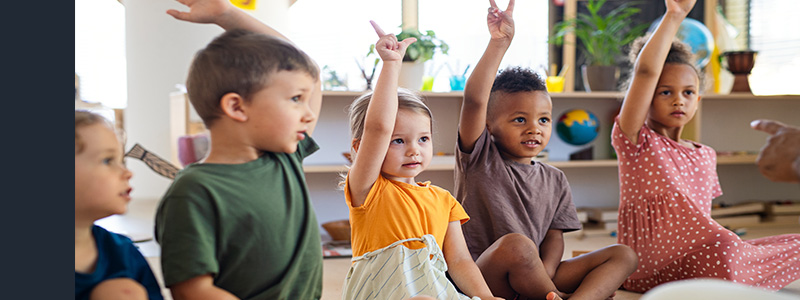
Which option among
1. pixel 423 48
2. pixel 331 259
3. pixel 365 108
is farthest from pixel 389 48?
pixel 423 48

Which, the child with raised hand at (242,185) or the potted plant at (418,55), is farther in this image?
the potted plant at (418,55)

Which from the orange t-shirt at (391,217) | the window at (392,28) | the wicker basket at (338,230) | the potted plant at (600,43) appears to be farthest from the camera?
the window at (392,28)

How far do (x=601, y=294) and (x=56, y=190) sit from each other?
1.09 metres

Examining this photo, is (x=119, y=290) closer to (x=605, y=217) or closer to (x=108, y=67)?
(x=605, y=217)

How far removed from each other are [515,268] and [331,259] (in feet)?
3.77

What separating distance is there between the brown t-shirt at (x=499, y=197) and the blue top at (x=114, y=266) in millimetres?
759

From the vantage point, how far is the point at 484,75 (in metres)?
1.37

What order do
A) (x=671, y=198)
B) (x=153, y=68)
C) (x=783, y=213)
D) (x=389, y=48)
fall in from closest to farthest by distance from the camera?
(x=389, y=48) → (x=671, y=198) → (x=783, y=213) → (x=153, y=68)

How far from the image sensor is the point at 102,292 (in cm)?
81

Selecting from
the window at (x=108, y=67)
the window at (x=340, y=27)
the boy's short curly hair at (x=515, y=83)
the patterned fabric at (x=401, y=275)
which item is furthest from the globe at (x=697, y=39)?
the window at (x=108, y=67)

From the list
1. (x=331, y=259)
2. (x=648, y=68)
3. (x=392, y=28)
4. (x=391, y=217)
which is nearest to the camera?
(x=391, y=217)

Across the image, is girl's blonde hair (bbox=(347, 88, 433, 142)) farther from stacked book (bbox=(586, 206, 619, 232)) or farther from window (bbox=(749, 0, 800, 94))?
window (bbox=(749, 0, 800, 94))

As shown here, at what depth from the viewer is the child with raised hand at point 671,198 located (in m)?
1.66

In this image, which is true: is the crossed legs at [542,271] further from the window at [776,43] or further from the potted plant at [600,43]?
the window at [776,43]
